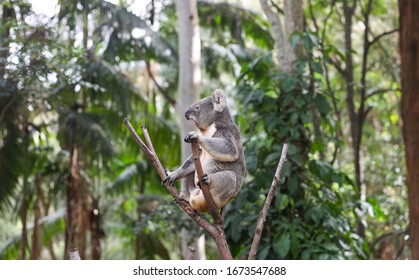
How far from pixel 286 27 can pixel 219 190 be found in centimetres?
406

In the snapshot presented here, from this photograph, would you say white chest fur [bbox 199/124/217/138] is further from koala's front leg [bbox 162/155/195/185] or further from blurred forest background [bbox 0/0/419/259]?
blurred forest background [bbox 0/0/419/259]

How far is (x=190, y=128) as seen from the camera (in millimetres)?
9203

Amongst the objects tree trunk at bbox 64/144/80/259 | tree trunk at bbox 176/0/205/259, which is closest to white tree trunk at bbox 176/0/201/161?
tree trunk at bbox 176/0/205/259

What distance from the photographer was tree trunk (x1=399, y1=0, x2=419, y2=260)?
6.86 m

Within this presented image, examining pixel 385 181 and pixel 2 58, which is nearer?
pixel 2 58

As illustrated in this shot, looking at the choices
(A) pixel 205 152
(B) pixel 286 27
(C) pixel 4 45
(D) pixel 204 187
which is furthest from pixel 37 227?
(D) pixel 204 187

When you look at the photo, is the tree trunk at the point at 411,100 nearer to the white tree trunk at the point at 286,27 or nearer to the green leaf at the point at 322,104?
the green leaf at the point at 322,104

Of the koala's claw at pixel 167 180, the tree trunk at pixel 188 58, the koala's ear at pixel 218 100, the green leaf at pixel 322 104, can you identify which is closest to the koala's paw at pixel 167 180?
the koala's claw at pixel 167 180

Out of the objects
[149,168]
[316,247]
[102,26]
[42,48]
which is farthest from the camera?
[149,168]

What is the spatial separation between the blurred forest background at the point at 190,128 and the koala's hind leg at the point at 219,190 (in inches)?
83.5
